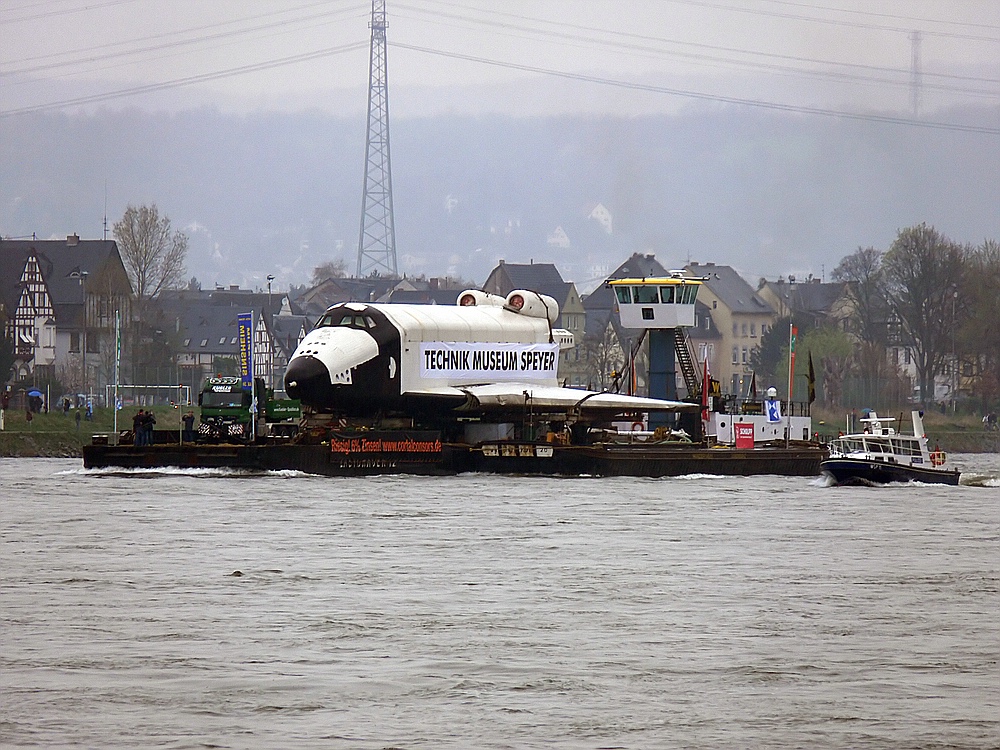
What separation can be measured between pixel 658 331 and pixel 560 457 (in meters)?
12.8

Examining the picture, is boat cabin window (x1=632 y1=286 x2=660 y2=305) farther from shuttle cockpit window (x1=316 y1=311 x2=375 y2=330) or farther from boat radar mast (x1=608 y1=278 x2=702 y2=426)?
shuttle cockpit window (x1=316 y1=311 x2=375 y2=330)

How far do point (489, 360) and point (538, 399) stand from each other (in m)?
2.43

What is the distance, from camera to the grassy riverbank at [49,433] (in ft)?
280

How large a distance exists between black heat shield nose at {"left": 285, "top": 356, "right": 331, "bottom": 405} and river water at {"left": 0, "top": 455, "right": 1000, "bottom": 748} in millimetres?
15163

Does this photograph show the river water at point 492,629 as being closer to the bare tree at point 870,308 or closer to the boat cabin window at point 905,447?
the boat cabin window at point 905,447

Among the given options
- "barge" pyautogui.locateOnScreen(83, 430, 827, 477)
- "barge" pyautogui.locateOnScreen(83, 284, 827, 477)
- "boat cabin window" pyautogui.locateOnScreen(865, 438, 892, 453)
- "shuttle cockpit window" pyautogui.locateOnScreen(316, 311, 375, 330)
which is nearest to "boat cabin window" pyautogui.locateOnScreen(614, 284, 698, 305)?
"barge" pyautogui.locateOnScreen(83, 284, 827, 477)

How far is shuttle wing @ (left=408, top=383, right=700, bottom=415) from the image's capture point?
6544cm

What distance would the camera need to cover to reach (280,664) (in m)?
22.5

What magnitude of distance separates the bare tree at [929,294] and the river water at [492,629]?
293 feet

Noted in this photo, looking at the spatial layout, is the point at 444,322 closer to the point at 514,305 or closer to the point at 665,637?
the point at 514,305

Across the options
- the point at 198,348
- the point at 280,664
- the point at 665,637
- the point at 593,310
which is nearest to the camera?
the point at 280,664

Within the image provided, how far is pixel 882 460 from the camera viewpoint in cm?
6025

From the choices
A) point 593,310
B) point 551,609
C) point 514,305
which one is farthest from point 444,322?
point 593,310

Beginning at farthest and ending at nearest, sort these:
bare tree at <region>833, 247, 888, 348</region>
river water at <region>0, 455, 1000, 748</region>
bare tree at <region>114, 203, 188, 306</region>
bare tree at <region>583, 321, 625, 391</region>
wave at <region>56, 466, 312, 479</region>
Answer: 1. bare tree at <region>583, 321, 625, 391</region>
2. bare tree at <region>833, 247, 888, 348</region>
3. bare tree at <region>114, 203, 188, 306</region>
4. wave at <region>56, 466, 312, 479</region>
5. river water at <region>0, 455, 1000, 748</region>
